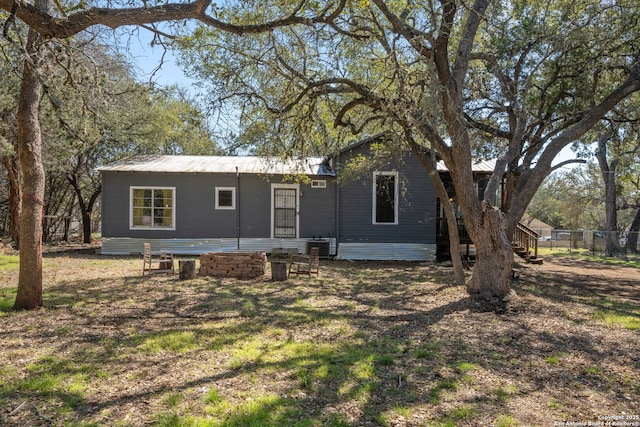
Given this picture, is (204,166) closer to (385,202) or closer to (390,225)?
(385,202)

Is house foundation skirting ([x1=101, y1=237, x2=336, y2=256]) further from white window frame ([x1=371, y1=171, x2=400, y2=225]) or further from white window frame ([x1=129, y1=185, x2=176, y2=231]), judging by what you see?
white window frame ([x1=371, y1=171, x2=400, y2=225])

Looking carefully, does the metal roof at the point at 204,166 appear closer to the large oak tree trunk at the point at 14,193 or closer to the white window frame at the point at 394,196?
the white window frame at the point at 394,196

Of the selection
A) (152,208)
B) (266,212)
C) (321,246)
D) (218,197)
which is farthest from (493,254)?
(152,208)

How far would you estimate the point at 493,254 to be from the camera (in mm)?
7840

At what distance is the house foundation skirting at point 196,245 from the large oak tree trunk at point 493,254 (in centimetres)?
809

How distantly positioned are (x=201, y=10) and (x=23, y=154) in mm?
3651

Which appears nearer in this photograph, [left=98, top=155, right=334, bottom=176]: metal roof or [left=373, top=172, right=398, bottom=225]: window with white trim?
[left=98, top=155, right=334, bottom=176]: metal roof

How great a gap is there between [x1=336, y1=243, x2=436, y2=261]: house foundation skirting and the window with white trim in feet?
3.03

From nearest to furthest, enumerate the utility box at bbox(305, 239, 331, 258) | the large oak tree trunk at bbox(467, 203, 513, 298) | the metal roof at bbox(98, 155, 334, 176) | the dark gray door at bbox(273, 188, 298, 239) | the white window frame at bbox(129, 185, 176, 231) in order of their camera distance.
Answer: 1. the large oak tree trunk at bbox(467, 203, 513, 298)
2. the metal roof at bbox(98, 155, 334, 176)
3. the utility box at bbox(305, 239, 331, 258)
4. the white window frame at bbox(129, 185, 176, 231)
5. the dark gray door at bbox(273, 188, 298, 239)

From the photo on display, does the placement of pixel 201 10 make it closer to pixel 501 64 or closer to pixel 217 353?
pixel 217 353

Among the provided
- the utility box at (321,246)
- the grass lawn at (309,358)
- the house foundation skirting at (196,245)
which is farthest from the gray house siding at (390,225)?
the grass lawn at (309,358)

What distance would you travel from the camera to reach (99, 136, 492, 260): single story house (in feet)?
50.8

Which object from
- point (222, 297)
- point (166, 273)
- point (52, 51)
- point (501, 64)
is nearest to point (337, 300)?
point (222, 297)

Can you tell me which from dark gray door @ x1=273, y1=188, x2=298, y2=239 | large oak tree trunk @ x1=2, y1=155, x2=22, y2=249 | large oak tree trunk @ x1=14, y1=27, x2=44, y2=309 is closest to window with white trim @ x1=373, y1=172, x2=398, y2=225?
dark gray door @ x1=273, y1=188, x2=298, y2=239
